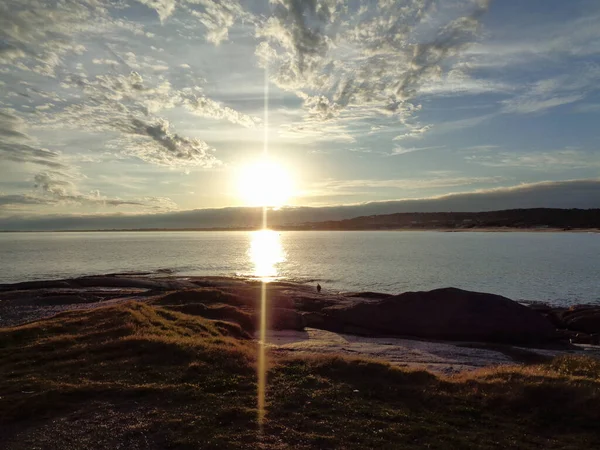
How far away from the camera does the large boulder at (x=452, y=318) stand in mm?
36188

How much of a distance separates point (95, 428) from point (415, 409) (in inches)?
439

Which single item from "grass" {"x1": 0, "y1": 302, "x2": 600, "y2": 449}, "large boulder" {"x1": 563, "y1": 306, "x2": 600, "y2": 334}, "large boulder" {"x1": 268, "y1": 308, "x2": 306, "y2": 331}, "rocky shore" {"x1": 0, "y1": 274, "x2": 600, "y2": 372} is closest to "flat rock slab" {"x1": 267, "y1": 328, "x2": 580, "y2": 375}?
"rocky shore" {"x1": 0, "y1": 274, "x2": 600, "y2": 372}

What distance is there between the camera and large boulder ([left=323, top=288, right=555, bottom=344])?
36.2 meters

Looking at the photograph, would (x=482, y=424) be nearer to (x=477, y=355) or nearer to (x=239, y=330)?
(x=477, y=355)

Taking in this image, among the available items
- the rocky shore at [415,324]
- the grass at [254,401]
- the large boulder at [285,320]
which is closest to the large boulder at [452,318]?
the rocky shore at [415,324]

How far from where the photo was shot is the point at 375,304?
135 ft

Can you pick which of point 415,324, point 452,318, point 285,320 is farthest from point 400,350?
point 285,320

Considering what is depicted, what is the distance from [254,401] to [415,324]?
25.2 meters

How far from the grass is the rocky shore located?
9.17 meters

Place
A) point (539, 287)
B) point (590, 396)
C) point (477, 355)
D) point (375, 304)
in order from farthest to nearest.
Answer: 1. point (539, 287)
2. point (375, 304)
3. point (477, 355)
4. point (590, 396)

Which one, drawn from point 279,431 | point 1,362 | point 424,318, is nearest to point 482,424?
point 279,431

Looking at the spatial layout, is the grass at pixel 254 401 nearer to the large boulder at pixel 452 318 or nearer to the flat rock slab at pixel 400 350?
the flat rock slab at pixel 400 350

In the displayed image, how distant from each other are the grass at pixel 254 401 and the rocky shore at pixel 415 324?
9.17 meters

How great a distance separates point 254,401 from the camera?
1611 cm
